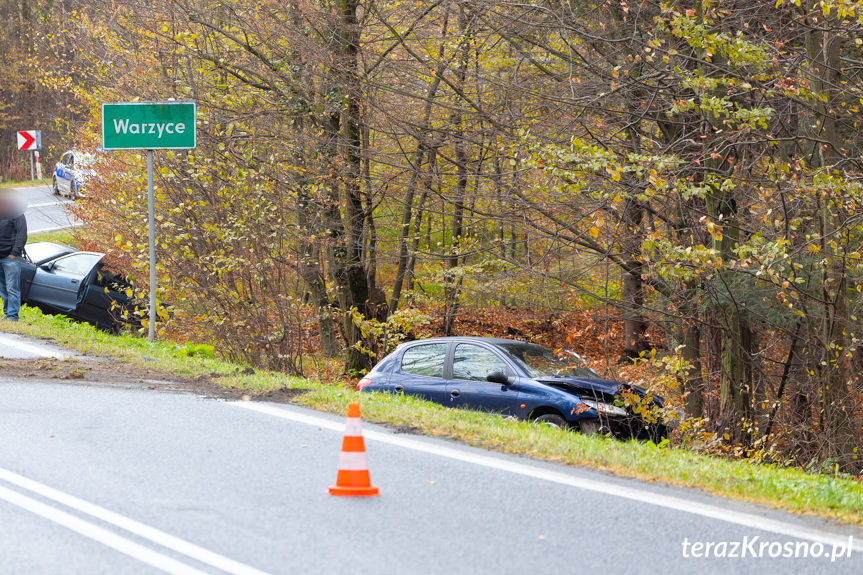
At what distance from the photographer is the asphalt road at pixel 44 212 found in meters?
32.3

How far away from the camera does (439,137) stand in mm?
17141

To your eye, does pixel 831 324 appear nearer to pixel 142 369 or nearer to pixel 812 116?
pixel 812 116

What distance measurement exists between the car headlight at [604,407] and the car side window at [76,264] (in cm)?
1158

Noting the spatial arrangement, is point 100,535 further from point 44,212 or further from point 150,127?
point 44,212

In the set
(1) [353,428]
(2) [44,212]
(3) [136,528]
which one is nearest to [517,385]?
(1) [353,428]

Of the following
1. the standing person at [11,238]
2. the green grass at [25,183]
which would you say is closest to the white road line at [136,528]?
the standing person at [11,238]

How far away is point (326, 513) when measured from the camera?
5898mm

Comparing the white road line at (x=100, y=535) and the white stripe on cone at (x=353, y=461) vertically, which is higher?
the white stripe on cone at (x=353, y=461)

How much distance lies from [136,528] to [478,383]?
700cm

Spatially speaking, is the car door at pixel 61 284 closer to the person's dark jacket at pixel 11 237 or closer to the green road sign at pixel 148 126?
the person's dark jacket at pixel 11 237

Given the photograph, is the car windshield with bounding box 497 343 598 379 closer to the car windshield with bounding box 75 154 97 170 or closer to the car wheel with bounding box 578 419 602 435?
the car wheel with bounding box 578 419 602 435

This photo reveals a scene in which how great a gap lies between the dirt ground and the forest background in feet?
14.0

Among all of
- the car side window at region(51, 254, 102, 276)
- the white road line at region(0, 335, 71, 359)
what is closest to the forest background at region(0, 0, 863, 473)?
the car side window at region(51, 254, 102, 276)

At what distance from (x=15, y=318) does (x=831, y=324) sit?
12.9 metres
